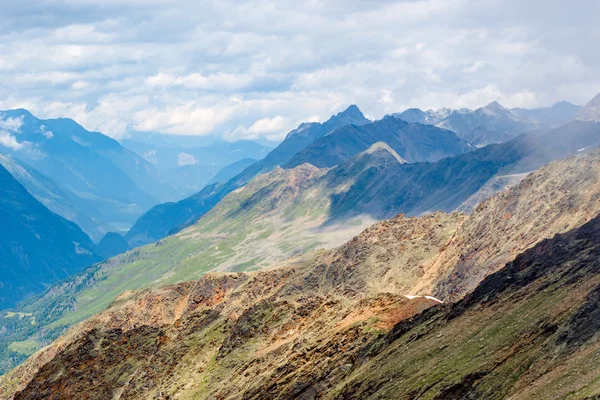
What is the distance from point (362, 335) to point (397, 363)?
61.1ft

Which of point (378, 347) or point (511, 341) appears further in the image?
point (378, 347)

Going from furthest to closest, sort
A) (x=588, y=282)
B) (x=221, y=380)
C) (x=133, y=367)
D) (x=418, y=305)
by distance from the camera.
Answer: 1. (x=133, y=367)
2. (x=221, y=380)
3. (x=418, y=305)
4. (x=588, y=282)

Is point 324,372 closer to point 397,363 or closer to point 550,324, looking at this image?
point 397,363

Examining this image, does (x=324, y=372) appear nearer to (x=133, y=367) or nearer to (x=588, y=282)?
(x=588, y=282)

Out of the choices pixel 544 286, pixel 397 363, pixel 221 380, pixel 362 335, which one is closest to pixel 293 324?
pixel 221 380

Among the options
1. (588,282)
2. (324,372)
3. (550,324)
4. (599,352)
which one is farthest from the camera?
(324,372)

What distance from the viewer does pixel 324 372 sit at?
108438mm

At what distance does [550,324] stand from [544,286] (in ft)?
51.6

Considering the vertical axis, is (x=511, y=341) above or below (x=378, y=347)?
below

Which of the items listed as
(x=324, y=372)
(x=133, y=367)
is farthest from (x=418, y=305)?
(x=133, y=367)

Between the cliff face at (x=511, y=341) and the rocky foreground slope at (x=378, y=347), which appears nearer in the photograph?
the cliff face at (x=511, y=341)

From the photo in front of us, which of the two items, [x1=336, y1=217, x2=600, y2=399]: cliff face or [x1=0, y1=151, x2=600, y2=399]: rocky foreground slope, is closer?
[x1=336, y1=217, x2=600, y2=399]: cliff face

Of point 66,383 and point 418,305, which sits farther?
point 66,383

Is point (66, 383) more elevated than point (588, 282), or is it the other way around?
point (66, 383)
